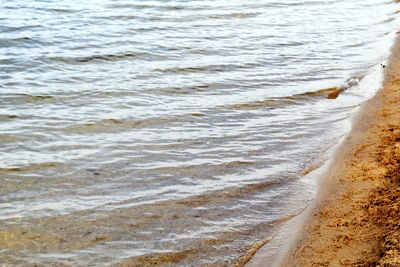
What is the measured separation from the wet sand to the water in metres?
0.25

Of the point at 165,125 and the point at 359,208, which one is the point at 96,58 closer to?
the point at 165,125

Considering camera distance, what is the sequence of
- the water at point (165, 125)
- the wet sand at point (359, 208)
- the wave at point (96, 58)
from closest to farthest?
the wet sand at point (359, 208) → the water at point (165, 125) → the wave at point (96, 58)

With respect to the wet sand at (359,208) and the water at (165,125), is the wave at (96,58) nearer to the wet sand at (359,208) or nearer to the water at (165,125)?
the water at (165,125)

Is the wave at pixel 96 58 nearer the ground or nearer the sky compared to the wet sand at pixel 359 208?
nearer the sky

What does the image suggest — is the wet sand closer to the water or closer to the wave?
the water

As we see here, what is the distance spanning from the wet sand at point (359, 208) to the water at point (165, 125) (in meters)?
0.25

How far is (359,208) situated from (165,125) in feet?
9.52

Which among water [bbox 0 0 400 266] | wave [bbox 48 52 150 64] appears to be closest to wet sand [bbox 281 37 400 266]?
water [bbox 0 0 400 266]

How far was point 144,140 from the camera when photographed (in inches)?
251

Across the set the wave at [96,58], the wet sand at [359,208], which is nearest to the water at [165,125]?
the wave at [96,58]

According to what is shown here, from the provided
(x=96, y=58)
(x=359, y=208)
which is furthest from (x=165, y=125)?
(x=96, y=58)

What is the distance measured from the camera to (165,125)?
679 centimetres

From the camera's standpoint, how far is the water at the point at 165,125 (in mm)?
4574

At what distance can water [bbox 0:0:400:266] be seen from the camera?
15.0 ft
